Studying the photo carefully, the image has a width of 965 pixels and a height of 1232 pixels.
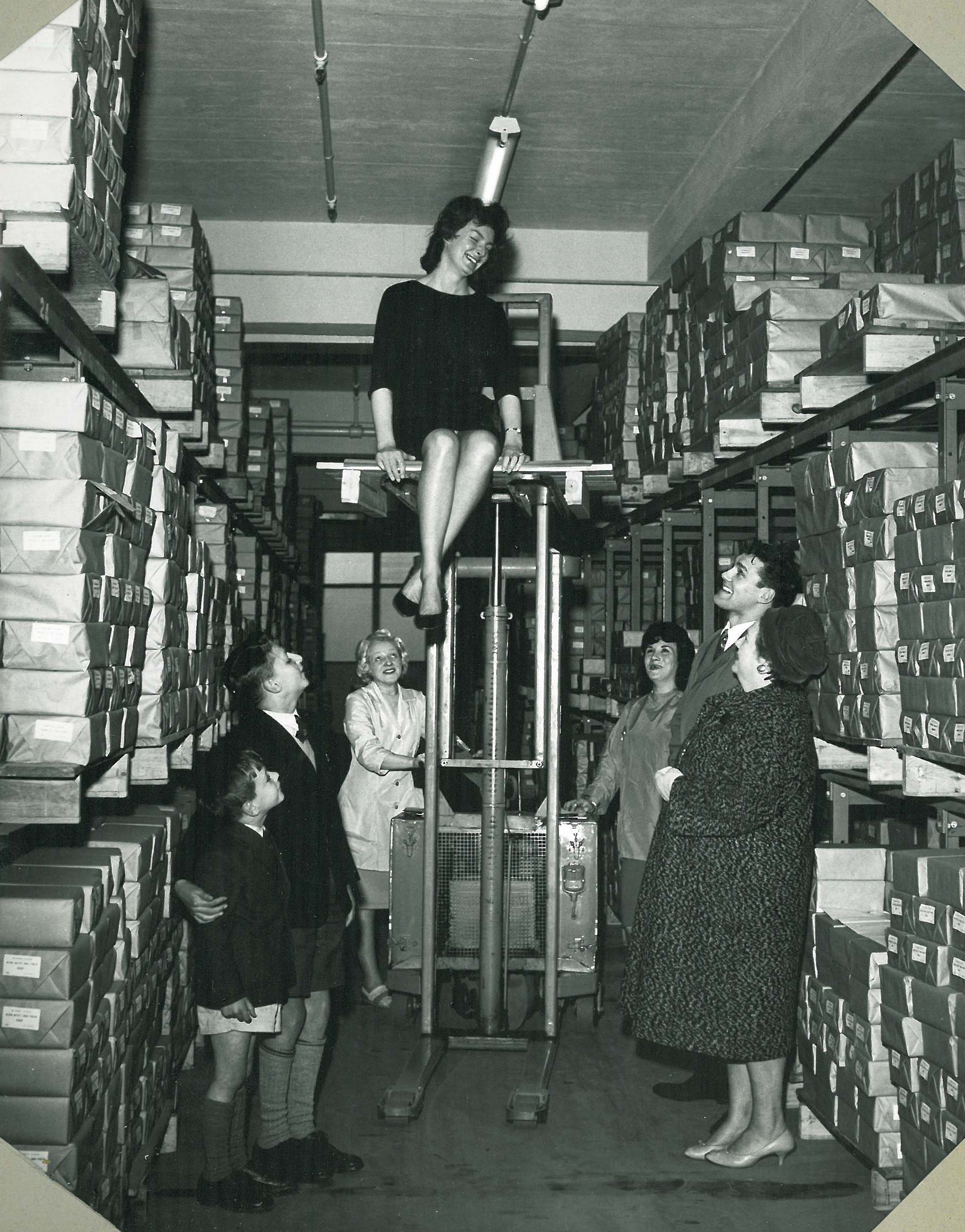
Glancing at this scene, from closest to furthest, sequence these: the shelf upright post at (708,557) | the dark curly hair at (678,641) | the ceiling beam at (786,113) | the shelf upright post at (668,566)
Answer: the ceiling beam at (786,113), the dark curly hair at (678,641), the shelf upright post at (708,557), the shelf upright post at (668,566)

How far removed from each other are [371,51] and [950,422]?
3322 mm

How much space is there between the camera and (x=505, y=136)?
5.52 m

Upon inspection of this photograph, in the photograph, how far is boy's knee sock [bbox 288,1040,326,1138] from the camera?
11.8ft

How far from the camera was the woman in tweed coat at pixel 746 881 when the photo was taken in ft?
11.3

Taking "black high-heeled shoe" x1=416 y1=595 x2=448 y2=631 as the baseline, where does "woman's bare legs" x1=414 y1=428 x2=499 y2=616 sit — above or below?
above

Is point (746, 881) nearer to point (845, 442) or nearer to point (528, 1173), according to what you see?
point (528, 1173)

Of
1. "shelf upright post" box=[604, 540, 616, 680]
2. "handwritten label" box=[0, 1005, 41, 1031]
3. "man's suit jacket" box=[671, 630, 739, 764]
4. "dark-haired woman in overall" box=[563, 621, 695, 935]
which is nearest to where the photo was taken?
"handwritten label" box=[0, 1005, 41, 1031]

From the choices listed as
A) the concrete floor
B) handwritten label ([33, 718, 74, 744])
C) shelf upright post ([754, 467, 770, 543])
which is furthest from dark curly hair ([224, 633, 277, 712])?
shelf upright post ([754, 467, 770, 543])

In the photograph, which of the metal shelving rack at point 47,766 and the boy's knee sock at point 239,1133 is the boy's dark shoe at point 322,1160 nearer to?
the boy's knee sock at point 239,1133

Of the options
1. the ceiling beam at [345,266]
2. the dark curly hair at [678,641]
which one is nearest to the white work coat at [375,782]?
the dark curly hair at [678,641]

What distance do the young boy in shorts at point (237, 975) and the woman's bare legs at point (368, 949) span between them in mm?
2101

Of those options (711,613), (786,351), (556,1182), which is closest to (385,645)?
(711,613)

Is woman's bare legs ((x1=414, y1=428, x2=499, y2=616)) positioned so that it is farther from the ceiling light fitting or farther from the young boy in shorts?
the ceiling light fitting

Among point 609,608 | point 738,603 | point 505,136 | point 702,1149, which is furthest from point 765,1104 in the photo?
point 609,608
